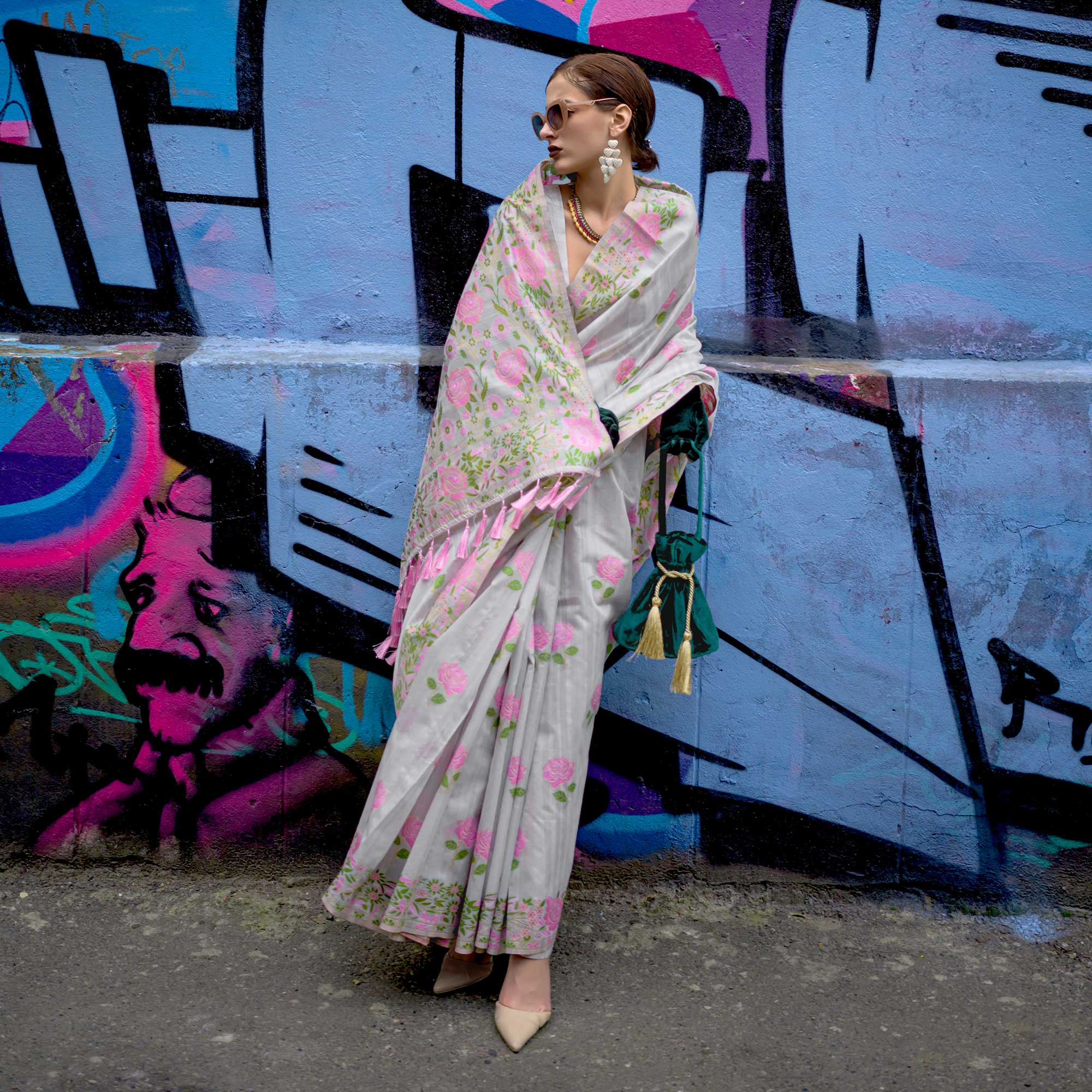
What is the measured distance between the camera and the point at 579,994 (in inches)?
104

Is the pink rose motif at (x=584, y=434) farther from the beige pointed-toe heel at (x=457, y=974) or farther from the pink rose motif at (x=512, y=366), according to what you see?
the beige pointed-toe heel at (x=457, y=974)

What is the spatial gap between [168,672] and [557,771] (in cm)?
119

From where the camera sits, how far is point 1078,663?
3006 millimetres

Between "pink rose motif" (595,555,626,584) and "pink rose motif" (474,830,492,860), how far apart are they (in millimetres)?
613

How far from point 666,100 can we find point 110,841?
2.54m

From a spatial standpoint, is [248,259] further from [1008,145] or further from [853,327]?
[1008,145]

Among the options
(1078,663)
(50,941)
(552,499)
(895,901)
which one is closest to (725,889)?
(895,901)

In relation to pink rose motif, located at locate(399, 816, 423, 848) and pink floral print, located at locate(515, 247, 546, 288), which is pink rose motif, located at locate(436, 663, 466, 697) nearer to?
pink rose motif, located at locate(399, 816, 423, 848)

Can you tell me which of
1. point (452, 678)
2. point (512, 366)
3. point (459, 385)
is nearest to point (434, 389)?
point (459, 385)

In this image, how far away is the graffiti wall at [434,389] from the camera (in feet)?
9.70

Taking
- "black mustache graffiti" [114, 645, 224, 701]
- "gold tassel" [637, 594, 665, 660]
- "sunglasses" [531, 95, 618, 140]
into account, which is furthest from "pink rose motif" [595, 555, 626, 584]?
"black mustache graffiti" [114, 645, 224, 701]

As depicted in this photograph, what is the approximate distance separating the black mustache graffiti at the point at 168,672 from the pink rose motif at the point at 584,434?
1.26 metres

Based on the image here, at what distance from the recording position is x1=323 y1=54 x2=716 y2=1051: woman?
94.9 inches

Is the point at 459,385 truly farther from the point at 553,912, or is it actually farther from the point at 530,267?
the point at 553,912
